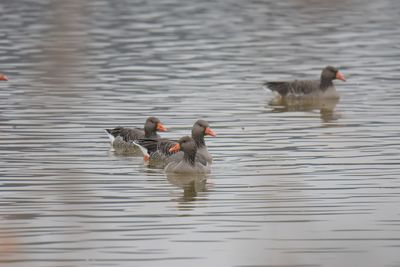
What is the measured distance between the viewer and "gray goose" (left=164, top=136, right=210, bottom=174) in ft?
49.4

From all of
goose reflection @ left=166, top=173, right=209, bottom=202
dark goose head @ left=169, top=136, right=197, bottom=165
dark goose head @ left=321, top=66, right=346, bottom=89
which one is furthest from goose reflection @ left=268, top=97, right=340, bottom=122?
goose reflection @ left=166, top=173, right=209, bottom=202

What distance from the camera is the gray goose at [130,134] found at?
56.0 feet

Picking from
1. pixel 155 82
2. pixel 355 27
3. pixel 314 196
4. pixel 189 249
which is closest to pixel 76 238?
pixel 189 249

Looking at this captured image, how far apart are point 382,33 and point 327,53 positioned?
191 inches

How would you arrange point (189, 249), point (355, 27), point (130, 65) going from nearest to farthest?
point (189, 249) → point (130, 65) → point (355, 27)

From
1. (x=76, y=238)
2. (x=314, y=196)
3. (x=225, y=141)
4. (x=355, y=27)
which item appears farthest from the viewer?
(x=355, y=27)

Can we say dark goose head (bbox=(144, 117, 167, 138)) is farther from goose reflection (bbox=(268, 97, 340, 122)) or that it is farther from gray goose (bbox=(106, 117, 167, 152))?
goose reflection (bbox=(268, 97, 340, 122))

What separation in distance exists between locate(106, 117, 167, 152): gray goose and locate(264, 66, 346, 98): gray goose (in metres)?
6.50

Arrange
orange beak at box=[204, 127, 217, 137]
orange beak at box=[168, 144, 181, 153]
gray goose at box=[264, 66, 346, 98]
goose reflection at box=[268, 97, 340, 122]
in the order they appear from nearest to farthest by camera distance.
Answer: orange beak at box=[168, 144, 181, 153], orange beak at box=[204, 127, 217, 137], goose reflection at box=[268, 97, 340, 122], gray goose at box=[264, 66, 346, 98]

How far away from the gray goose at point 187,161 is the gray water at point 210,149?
18 cm

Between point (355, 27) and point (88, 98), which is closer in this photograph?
point (88, 98)

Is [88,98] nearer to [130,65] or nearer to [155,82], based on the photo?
[155,82]

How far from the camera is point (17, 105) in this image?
21.4 m

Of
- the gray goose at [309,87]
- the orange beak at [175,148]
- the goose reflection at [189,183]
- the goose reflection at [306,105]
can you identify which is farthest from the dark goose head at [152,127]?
the gray goose at [309,87]
